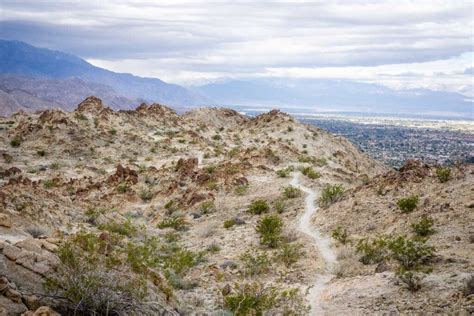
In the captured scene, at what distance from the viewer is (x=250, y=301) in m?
12.9

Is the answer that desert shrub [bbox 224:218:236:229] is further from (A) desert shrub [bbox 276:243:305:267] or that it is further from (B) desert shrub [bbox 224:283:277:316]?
(B) desert shrub [bbox 224:283:277:316]

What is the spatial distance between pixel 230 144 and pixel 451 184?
4079 cm

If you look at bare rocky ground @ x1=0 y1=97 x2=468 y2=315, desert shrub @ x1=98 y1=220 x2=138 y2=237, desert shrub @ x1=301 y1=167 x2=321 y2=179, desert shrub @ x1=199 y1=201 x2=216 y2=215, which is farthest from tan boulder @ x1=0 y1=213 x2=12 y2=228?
desert shrub @ x1=301 y1=167 x2=321 y2=179

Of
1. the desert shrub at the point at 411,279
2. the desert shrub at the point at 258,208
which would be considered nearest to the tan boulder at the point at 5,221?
the desert shrub at the point at 411,279

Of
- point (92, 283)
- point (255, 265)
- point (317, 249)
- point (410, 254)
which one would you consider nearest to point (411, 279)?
point (410, 254)

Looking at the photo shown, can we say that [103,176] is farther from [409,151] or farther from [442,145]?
[442,145]

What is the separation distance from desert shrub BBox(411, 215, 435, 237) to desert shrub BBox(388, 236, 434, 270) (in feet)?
7.99

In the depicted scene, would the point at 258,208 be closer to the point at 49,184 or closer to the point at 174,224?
the point at 174,224

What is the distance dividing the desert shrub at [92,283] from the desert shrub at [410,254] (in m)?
8.80

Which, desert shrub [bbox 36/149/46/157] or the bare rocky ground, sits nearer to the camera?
the bare rocky ground

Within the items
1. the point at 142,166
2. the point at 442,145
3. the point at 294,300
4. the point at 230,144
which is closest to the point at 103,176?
the point at 142,166

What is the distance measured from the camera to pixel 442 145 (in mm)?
142125

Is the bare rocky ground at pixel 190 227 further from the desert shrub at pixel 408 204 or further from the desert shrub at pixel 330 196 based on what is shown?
the desert shrub at pixel 330 196

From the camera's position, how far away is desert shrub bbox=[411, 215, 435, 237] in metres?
18.3
